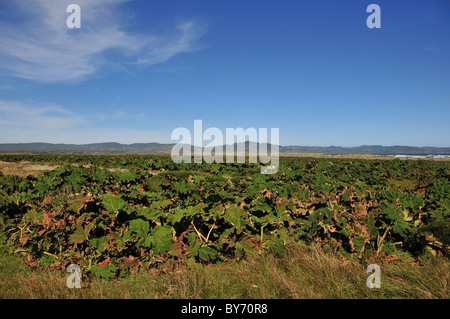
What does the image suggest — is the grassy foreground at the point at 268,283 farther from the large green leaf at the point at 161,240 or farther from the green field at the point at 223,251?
the large green leaf at the point at 161,240

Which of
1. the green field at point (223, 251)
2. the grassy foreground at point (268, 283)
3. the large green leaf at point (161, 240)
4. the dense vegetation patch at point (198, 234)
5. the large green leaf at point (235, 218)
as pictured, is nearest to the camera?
the grassy foreground at point (268, 283)

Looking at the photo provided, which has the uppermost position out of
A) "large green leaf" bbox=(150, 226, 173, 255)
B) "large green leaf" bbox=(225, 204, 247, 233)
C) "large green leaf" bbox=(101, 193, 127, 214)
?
"large green leaf" bbox=(101, 193, 127, 214)

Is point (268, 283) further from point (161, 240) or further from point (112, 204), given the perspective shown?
point (112, 204)

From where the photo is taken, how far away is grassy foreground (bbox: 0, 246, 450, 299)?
313 centimetres

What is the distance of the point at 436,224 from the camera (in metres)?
5.22

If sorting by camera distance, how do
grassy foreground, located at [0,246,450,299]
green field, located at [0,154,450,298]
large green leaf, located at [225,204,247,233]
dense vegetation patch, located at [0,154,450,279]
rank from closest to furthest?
grassy foreground, located at [0,246,450,299]
green field, located at [0,154,450,298]
dense vegetation patch, located at [0,154,450,279]
large green leaf, located at [225,204,247,233]

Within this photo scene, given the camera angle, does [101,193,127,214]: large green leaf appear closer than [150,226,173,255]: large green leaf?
No

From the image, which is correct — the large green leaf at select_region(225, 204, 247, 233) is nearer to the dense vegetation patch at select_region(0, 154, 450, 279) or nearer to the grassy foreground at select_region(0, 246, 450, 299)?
the dense vegetation patch at select_region(0, 154, 450, 279)

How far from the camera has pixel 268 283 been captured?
3428 mm

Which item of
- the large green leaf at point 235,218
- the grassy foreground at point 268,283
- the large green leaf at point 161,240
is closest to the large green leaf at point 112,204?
the large green leaf at point 161,240

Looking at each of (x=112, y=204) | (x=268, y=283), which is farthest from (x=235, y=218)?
(x=112, y=204)

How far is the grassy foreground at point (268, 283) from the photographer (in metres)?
3.13

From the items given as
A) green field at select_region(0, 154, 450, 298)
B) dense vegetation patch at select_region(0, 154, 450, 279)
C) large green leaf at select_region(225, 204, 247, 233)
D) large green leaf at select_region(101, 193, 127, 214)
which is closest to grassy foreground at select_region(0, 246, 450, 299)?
green field at select_region(0, 154, 450, 298)
